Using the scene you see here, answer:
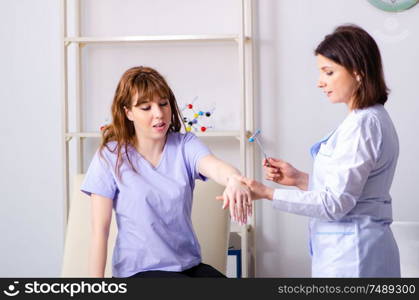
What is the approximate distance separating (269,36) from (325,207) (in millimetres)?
1779

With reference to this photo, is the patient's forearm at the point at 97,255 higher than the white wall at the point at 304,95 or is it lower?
lower

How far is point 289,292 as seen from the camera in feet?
5.46

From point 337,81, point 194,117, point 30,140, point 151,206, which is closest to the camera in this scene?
point 337,81

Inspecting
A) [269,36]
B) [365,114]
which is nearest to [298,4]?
[269,36]

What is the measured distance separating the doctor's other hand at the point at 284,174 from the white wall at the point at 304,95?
125cm

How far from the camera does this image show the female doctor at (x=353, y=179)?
1.65 meters

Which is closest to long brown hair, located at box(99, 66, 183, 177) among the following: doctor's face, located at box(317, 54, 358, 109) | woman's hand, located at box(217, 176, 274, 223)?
woman's hand, located at box(217, 176, 274, 223)

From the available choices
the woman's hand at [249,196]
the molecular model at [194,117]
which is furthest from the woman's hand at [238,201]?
the molecular model at [194,117]

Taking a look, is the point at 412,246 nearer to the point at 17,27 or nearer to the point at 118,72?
the point at 118,72

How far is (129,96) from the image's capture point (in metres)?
1.93

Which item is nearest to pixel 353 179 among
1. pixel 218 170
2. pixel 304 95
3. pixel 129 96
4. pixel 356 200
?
pixel 356 200

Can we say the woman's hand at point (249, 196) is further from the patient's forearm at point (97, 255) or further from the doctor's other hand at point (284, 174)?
the patient's forearm at point (97, 255)

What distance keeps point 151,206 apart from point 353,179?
1.96 ft

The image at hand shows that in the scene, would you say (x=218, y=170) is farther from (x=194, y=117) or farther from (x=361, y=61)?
(x=194, y=117)
